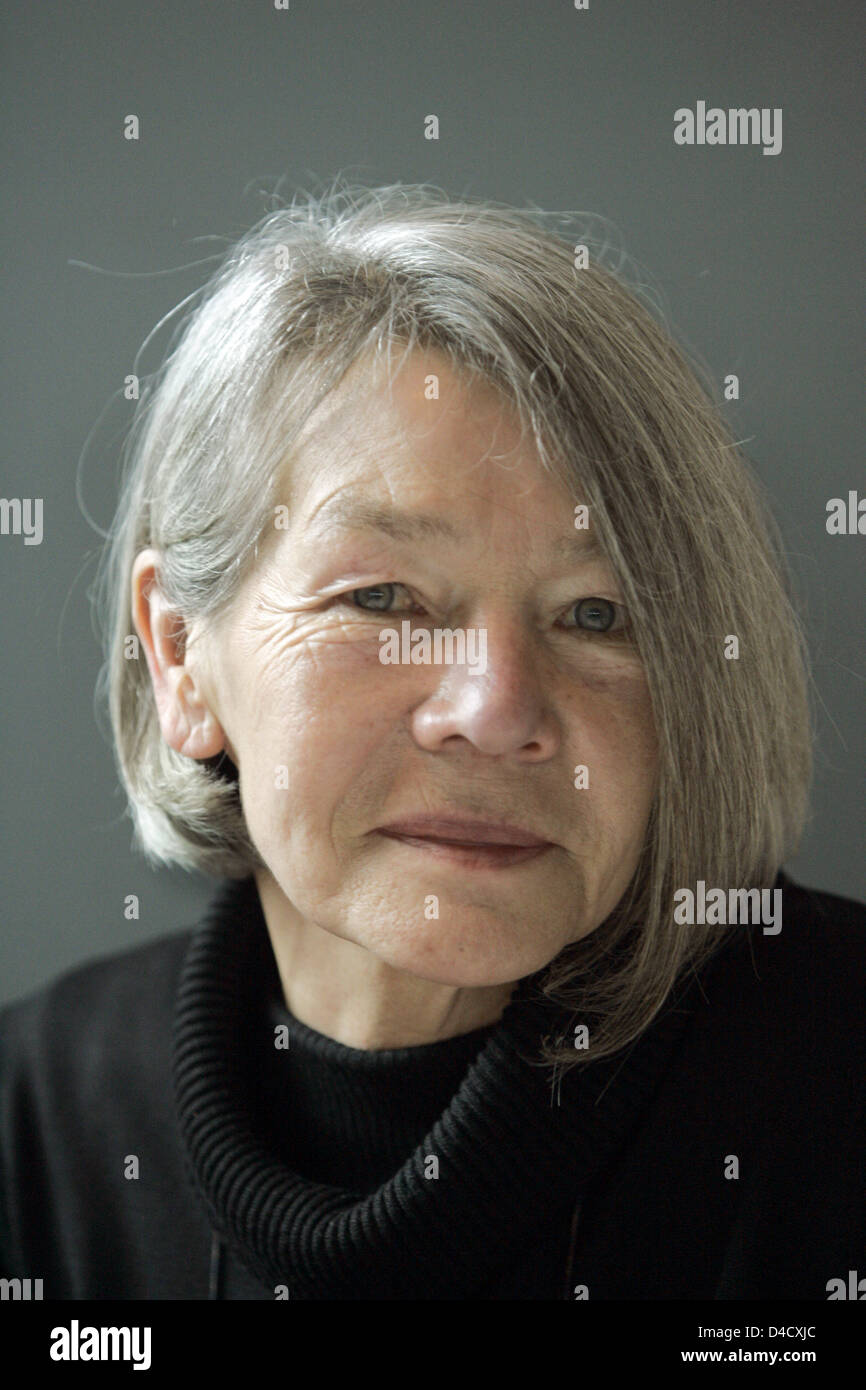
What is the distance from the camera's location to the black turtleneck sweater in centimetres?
121

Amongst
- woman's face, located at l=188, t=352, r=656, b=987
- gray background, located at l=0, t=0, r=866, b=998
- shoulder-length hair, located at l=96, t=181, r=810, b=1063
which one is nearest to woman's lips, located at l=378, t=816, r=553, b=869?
woman's face, located at l=188, t=352, r=656, b=987

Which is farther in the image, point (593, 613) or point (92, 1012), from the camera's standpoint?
point (92, 1012)

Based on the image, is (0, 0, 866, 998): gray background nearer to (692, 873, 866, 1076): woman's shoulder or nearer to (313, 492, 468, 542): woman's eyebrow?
(692, 873, 866, 1076): woman's shoulder

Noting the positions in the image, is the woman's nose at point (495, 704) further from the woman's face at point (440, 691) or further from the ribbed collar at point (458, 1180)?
the ribbed collar at point (458, 1180)

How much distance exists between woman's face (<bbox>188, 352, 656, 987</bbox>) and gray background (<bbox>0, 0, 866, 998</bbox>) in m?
0.38

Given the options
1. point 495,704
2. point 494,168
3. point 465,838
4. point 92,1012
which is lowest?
point 92,1012

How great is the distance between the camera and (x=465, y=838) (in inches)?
44.9

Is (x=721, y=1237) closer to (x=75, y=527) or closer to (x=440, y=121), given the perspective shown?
(x=75, y=527)

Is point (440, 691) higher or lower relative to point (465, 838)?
higher

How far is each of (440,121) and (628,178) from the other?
22cm

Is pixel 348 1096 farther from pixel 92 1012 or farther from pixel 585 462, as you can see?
pixel 585 462

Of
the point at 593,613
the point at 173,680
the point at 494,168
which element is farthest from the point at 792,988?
the point at 494,168

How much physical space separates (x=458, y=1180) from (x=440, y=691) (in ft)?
1.54

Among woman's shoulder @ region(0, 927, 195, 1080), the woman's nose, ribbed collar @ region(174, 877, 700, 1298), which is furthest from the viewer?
woman's shoulder @ region(0, 927, 195, 1080)
